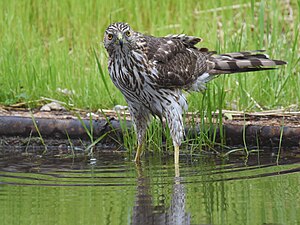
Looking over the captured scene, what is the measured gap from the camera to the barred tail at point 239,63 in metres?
7.67

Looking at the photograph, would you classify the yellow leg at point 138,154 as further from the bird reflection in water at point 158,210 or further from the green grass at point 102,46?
the bird reflection in water at point 158,210

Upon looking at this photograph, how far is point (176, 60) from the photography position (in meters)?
7.52

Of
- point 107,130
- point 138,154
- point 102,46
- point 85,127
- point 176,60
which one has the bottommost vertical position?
point 138,154

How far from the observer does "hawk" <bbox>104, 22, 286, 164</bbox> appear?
22.9ft

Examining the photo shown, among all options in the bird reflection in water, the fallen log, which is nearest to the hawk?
the fallen log

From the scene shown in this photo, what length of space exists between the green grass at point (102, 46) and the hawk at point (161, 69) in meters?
0.22

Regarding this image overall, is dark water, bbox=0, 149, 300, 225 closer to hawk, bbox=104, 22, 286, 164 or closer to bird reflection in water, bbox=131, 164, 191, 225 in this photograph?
bird reflection in water, bbox=131, 164, 191, 225

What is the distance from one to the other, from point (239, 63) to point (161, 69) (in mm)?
891

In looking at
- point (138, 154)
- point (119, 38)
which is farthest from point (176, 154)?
point (119, 38)

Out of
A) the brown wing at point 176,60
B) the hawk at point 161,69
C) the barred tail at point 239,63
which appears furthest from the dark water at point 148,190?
the barred tail at point 239,63

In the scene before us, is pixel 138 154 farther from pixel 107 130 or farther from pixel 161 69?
pixel 161 69

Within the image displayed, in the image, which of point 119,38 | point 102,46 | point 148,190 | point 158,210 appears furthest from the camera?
point 102,46

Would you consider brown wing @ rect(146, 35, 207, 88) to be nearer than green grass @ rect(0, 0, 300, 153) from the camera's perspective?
Yes

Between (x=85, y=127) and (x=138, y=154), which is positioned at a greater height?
(x=85, y=127)
